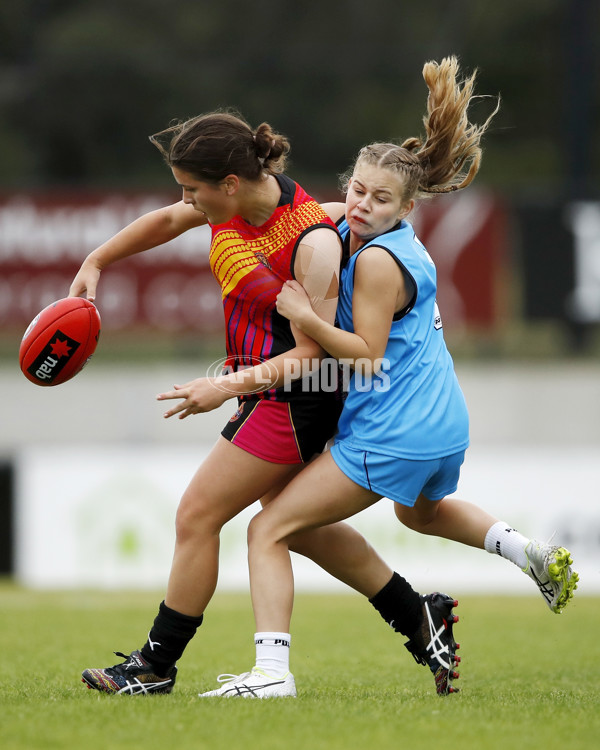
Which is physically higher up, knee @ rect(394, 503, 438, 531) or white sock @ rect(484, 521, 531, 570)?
knee @ rect(394, 503, 438, 531)

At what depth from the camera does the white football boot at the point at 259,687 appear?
3.82 meters

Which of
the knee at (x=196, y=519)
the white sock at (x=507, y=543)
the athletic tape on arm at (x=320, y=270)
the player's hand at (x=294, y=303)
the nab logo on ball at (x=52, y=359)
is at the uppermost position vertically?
the athletic tape on arm at (x=320, y=270)

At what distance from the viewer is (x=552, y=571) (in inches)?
159

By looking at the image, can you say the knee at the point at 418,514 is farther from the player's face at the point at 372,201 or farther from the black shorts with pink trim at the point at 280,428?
the player's face at the point at 372,201

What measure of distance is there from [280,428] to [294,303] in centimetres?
43

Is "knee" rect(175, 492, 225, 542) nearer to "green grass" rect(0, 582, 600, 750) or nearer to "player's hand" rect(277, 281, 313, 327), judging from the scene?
"green grass" rect(0, 582, 600, 750)

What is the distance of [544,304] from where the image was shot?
14.3 metres

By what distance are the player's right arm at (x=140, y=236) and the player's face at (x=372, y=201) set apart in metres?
0.60

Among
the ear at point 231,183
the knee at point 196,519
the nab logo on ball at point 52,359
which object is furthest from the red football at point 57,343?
Answer: the ear at point 231,183

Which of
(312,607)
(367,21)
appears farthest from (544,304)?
(367,21)

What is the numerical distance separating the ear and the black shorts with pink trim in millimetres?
689

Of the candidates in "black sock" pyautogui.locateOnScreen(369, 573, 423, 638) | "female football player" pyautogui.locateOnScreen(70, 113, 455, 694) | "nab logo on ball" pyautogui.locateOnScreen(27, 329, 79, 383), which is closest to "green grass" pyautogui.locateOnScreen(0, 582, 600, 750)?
"black sock" pyautogui.locateOnScreen(369, 573, 423, 638)

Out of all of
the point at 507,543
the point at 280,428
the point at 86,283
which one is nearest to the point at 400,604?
the point at 507,543

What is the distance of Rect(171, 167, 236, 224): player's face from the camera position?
385 centimetres
